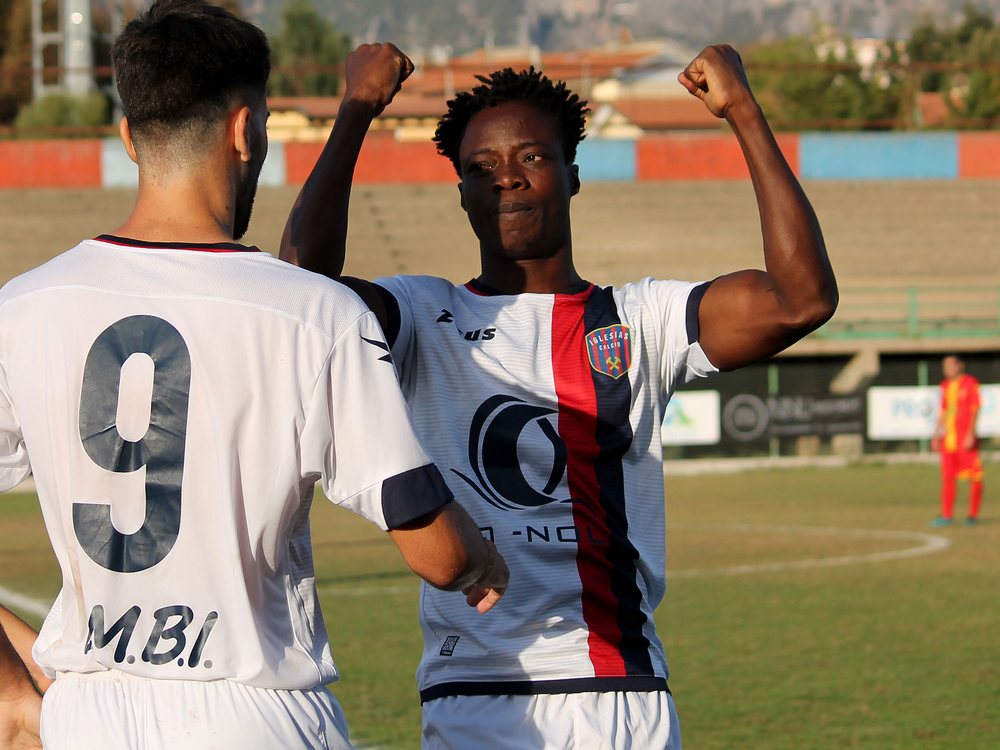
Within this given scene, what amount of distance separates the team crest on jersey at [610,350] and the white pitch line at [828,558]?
866 centimetres

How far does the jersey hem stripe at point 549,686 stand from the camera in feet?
9.72

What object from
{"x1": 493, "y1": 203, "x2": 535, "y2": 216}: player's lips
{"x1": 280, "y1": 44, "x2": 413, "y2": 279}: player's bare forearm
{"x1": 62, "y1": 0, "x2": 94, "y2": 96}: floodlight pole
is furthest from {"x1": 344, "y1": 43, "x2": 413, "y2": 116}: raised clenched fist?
{"x1": 62, "y1": 0, "x2": 94, "y2": 96}: floodlight pole

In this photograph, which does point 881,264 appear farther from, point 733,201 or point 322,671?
point 322,671

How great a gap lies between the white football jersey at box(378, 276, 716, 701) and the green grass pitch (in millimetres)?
3547

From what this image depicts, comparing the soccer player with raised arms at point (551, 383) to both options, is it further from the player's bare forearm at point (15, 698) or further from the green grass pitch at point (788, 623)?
the green grass pitch at point (788, 623)

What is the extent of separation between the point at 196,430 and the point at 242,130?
51 centimetres

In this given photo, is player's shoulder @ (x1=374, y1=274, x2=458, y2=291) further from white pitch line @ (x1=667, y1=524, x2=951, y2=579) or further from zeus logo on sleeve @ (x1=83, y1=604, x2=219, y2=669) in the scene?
white pitch line @ (x1=667, y1=524, x2=951, y2=579)

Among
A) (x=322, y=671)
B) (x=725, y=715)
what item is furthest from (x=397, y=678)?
(x=322, y=671)

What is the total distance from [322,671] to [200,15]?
1085 millimetres

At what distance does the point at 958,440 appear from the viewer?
1659 centimetres

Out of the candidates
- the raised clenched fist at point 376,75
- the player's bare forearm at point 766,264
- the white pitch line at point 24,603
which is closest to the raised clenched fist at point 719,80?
the player's bare forearm at point 766,264

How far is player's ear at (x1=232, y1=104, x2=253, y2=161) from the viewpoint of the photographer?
2.33 m

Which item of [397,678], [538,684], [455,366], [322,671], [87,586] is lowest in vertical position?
[397,678]

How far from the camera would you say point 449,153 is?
3.56m
